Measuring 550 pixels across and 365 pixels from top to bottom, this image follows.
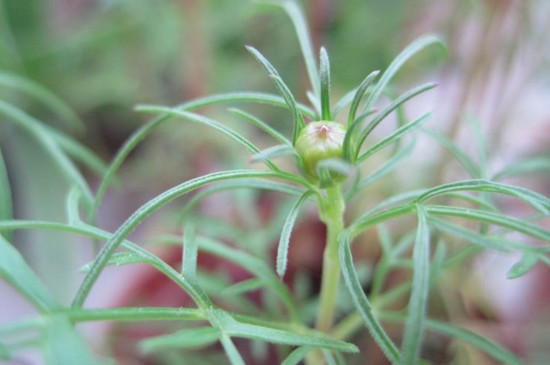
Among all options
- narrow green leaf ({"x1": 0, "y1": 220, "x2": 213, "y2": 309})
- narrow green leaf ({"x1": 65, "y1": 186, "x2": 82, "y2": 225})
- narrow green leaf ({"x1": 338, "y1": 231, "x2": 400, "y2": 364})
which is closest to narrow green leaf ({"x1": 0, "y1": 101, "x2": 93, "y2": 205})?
narrow green leaf ({"x1": 65, "y1": 186, "x2": 82, "y2": 225})

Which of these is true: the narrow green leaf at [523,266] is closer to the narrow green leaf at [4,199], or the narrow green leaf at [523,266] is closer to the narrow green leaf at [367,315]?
the narrow green leaf at [367,315]

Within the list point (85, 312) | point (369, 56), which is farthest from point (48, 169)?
point (85, 312)

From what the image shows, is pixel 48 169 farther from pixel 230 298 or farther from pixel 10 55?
pixel 230 298

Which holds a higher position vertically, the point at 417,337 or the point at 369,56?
the point at 369,56

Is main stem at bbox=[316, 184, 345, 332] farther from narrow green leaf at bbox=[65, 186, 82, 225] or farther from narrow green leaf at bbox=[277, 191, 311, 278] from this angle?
narrow green leaf at bbox=[65, 186, 82, 225]

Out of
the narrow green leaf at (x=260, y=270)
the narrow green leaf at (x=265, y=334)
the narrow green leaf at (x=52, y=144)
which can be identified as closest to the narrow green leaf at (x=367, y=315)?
the narrow green leaf at (x=265, y=334)

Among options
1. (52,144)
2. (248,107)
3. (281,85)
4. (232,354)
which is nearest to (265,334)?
(232,354)
